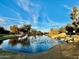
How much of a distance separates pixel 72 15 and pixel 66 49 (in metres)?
23.8

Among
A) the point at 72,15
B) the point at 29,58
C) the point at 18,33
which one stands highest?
the point at 72,15

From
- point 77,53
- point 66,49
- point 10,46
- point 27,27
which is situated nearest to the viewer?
point 77,53

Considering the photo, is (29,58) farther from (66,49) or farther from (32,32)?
(32,32)

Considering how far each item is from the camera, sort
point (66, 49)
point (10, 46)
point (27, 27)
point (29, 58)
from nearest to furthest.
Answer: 1. point (29, 58)
2. point (66, 49)
3. point (10, 46)
4. point (27, 27)

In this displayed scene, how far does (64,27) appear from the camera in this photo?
58.7 meters

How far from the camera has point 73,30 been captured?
5778 centimetres

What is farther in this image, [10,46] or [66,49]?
[10,46]

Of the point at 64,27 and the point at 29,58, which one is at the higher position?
the point at 64,27

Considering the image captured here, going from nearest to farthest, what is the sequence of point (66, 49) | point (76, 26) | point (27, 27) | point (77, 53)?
point (77, 53)
point (66, 49)
point (27, 27)
point (76, 26)

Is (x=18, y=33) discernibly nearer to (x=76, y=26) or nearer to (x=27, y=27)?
(x=27, y=27)

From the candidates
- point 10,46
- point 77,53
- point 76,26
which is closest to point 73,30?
point 76,26

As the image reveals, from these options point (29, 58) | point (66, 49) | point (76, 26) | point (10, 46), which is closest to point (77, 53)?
point (66, 49)

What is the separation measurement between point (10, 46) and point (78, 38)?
53.9 feet

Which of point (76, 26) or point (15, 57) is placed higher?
point (76, 26)
